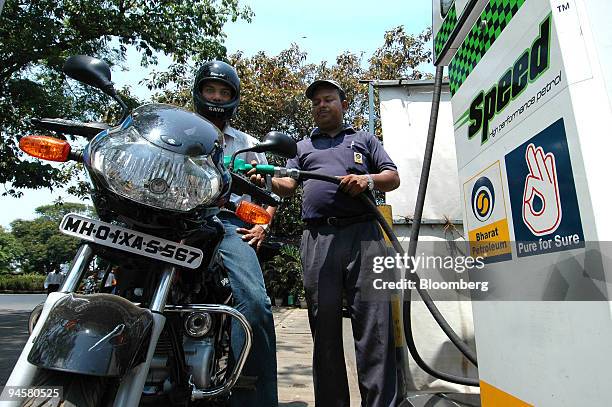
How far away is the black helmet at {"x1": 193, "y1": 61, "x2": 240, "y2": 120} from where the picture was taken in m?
2.45

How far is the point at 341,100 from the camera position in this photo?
3082 millimetres

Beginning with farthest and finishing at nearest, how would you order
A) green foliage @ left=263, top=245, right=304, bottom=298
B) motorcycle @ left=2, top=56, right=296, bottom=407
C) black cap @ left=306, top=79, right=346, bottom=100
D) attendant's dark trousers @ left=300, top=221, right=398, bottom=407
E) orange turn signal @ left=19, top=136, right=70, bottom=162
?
green foliage @ left=263, top=245, right=304, bottom=298 → black cap @ left=306, top=79, right=346, bottom=100 → attendant's dark trousers @ left=300, top=221, right=398, bottom=407 → orange turn signal @ left=19, top=136, right=70, bottom=162 → motorcycle @ left=2, top=56, right=296, bottom=407

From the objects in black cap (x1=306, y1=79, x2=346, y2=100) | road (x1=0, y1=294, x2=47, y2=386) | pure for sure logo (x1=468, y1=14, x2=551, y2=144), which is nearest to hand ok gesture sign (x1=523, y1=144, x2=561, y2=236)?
pure for sure logo (x1=468, y1=14, x2=551, y2=144)

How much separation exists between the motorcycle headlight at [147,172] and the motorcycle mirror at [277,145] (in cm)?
40

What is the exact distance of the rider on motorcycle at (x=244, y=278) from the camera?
6.66ft

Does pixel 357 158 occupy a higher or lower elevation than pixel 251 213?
higher

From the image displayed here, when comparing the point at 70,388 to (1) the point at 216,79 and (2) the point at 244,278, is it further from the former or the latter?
(1) the point at 216,79

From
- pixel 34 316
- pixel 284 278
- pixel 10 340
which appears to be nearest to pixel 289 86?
pixel 284 278

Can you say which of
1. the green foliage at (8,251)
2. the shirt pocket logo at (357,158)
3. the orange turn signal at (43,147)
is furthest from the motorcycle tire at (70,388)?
the green foliage at (8,251)

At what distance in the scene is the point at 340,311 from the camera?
2678 millimetres

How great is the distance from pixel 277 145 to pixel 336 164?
1.02 m

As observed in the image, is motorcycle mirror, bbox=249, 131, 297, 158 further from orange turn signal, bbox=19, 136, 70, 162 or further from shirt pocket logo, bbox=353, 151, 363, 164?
shirt pocket logo, bbox=353, 151, 363, 164

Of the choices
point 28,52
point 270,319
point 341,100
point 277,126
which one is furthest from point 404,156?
point 277,126

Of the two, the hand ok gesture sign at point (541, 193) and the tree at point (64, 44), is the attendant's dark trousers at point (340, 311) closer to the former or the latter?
the hand ok gesture sign at point (541, 193)
